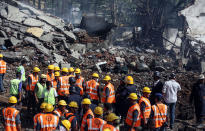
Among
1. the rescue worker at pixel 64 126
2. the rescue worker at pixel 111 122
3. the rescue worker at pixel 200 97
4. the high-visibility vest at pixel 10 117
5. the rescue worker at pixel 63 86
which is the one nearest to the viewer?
the rescue worker at pixel 111 122

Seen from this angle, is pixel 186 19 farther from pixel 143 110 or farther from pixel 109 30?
pixel 143 110

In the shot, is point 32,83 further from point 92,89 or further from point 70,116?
point 70,116

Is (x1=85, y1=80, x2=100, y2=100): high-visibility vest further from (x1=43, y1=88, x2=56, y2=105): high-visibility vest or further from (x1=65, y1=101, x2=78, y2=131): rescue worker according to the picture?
(x1=65, y1=101, x2=78, y2=131): rescue worker

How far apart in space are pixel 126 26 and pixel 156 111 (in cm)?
2365

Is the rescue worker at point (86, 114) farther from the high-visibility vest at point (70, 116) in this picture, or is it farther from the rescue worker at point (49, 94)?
the rescue worker at point (49, 94)

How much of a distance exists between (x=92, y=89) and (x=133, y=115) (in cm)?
186

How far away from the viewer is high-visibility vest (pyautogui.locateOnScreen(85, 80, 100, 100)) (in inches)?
235

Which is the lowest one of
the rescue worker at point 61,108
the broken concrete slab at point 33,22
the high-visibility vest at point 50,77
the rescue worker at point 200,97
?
the rescue worker at point 200,97

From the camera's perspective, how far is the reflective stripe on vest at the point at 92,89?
597 centimetres

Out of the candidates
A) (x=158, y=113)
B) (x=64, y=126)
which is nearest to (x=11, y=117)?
(x=64, y=126)

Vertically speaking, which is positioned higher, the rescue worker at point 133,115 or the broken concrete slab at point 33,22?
the broken concrete slab at point 33,22

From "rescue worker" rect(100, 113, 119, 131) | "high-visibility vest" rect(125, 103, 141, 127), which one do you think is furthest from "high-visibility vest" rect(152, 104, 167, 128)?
"rescue worker" rect(100, 113, 119, 131)

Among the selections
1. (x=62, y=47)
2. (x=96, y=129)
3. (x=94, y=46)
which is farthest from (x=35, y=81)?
(x=94, y=46)

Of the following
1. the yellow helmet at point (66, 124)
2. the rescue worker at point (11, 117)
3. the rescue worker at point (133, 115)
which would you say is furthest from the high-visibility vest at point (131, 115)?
the rescue worker at point (11, 117)
